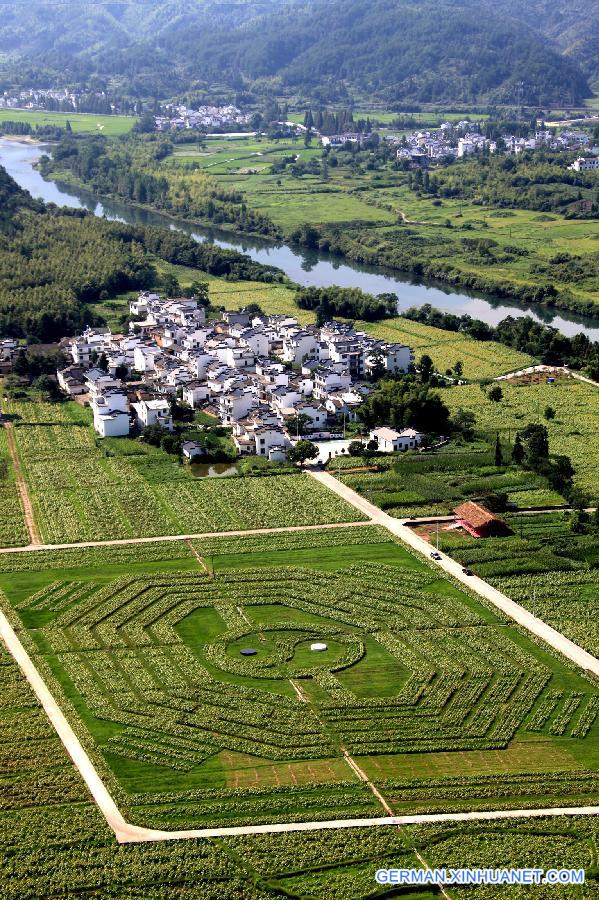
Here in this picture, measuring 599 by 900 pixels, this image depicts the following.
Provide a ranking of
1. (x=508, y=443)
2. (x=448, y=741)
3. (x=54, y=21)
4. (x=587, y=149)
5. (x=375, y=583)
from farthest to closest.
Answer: (x=54, y=21) < (x=587, y=149) < (x=508, y=443) < (x=375, y=583) < (x=448, y=741)

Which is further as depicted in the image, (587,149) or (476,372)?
(587,149)

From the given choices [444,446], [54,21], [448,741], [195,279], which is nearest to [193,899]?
[448,741]

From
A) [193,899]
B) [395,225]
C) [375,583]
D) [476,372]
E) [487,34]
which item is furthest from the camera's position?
[487,34]

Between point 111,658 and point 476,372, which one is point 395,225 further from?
point 111,658

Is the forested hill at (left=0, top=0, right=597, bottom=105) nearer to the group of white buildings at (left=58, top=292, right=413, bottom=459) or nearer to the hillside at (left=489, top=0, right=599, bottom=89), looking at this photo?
the hillside at (left=489, top=0, right=599, bottom=89)

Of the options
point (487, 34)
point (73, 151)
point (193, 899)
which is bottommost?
point (193, 899)

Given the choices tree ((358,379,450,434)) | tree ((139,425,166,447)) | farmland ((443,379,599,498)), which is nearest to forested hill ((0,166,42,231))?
tree ((139,425,166,447))
